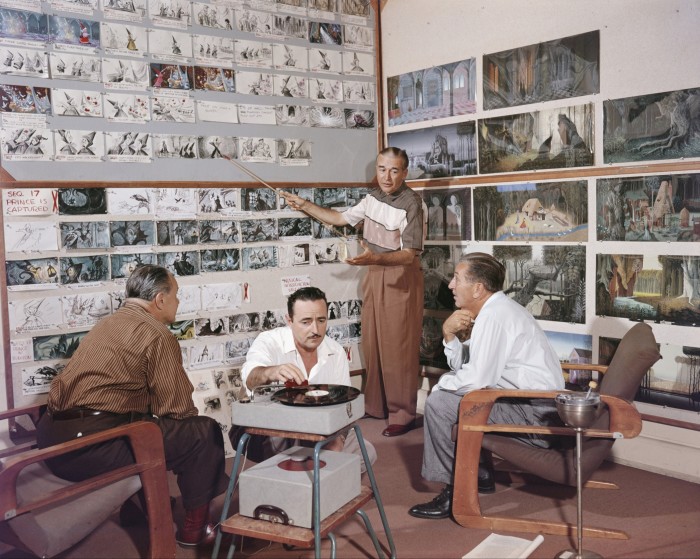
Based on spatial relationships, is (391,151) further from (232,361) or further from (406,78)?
(232,361)

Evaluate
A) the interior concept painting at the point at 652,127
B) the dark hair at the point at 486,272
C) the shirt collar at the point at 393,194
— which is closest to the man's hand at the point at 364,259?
the shirt collar at the point at 393,194

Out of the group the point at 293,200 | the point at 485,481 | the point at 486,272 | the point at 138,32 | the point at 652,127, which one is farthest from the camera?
the point at 293,200

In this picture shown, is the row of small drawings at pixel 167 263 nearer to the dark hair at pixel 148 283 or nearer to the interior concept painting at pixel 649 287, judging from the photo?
the dark hair at pixel 148 283

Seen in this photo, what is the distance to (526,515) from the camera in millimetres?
3848

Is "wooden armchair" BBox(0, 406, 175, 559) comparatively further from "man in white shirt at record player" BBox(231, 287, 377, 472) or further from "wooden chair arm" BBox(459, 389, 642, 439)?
"wooden chair arm" BBox(459, 389, 642, 439)

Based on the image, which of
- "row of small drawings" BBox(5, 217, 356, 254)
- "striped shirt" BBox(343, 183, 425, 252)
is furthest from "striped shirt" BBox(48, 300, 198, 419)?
"striped shirt" BBox(343, 183, 425, 252)

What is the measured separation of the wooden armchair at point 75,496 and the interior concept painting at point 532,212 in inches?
114

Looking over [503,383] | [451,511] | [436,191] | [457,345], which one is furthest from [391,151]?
[451,511]

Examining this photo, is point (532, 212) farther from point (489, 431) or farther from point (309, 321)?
point (309, 321)

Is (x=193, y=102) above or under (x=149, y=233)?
above

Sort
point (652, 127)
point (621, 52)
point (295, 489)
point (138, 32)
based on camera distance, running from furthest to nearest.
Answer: point (138, 32)
point (621, 52)
point (652, 127)
point (295, 489)

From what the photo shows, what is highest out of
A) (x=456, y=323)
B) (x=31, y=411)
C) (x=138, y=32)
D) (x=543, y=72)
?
(x=138, y=32)

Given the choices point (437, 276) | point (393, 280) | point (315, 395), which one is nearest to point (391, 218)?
point (393, 280)

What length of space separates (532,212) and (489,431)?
1.85 metres
